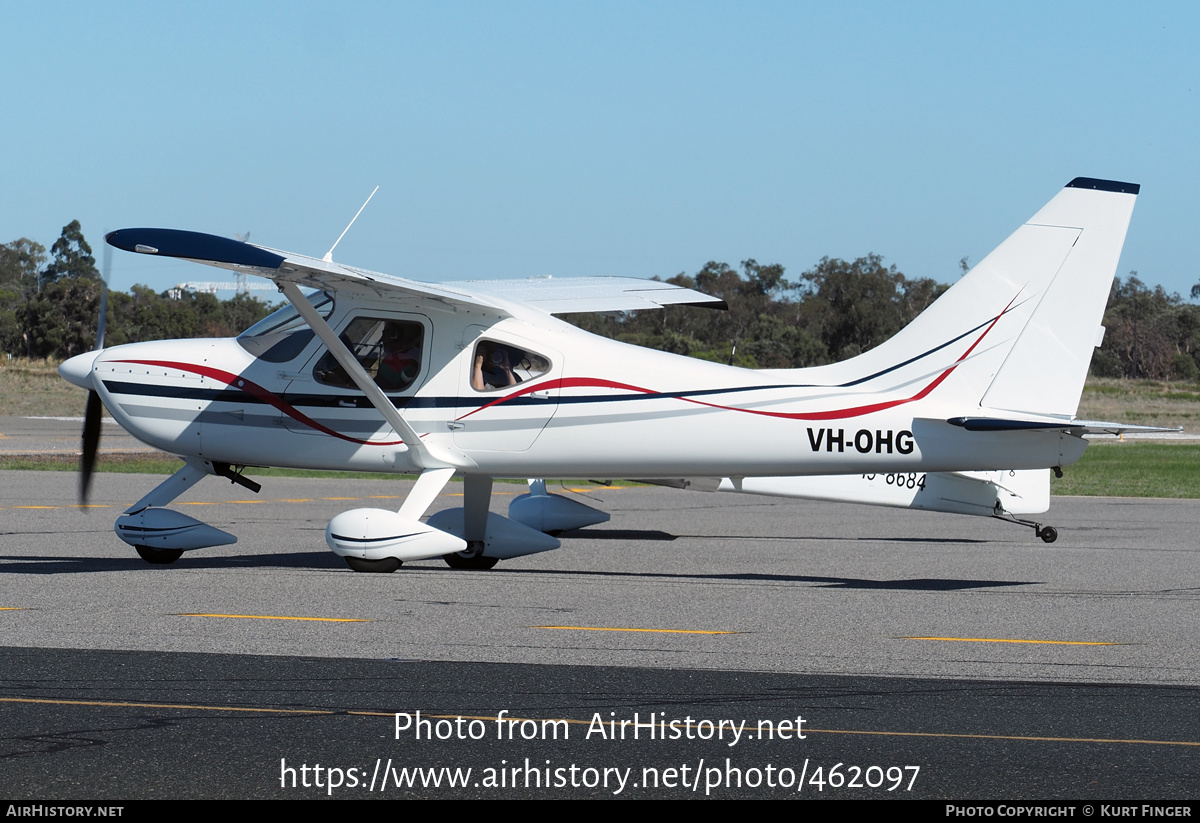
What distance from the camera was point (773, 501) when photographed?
2519 cm

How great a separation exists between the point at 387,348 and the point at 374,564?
201 centimetres

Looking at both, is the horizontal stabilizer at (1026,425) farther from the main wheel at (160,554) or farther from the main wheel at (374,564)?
the main wheel at (160,554)

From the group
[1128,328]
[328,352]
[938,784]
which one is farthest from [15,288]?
[938,784]

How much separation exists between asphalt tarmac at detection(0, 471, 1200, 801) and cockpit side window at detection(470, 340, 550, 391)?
5.84 feet

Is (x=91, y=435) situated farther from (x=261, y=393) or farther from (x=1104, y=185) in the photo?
(x=1104, y=185)

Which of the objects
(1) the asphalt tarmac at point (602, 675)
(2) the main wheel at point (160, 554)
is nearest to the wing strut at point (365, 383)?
(1) the asphalt tarmac at point (602, 675)

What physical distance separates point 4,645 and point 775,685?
4642mm

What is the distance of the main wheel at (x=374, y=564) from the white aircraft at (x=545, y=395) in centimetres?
2

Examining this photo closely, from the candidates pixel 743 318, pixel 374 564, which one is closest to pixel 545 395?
pixel 374 564

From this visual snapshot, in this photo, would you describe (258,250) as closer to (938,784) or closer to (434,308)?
(434,308)

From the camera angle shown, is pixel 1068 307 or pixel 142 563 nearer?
pixel 1068 307

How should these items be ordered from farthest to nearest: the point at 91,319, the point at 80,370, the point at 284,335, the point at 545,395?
the point at 91,319 < the point at 80,370 < the point at 284,335 < the point at 545,395

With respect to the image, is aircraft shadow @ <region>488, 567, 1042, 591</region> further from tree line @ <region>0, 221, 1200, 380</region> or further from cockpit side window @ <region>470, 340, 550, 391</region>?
tree line @ <region>0, 221, 1200, 380</region>

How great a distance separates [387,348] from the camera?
1287 centimetres
